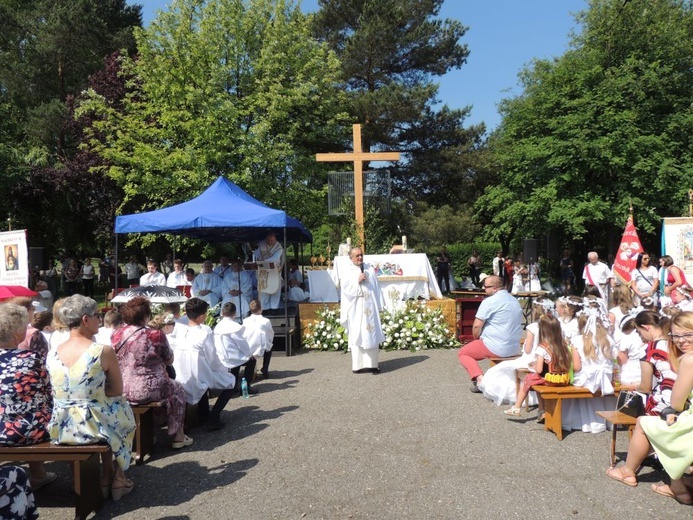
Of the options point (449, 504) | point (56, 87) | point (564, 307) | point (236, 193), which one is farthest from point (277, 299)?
point (56, 87)

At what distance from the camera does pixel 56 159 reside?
89.2 feet

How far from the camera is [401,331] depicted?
1099 centimetres

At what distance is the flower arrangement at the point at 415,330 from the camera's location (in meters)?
10.9

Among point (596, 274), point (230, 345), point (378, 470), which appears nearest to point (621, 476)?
point (378, 470)

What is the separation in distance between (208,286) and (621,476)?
30.0ft

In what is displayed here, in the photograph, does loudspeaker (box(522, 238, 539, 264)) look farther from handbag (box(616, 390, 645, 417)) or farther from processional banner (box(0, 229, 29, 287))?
processional banner (box(0, 229, 29, 287))

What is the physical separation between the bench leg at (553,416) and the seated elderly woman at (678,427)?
1248mm

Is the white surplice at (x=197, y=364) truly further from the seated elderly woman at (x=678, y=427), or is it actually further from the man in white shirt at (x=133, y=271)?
the man in white shirt at (x=133, y=271)

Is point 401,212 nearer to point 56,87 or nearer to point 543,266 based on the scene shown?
point 543,266

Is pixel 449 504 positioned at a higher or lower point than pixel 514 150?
lower

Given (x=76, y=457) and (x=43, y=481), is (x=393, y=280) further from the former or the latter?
(x=76, y=457)

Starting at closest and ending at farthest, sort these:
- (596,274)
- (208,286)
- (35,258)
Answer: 1. (208,286)
2. (596,274)
3. (35,258)

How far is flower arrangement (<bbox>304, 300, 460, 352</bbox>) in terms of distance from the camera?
431 inches

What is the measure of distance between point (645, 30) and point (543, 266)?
1387 centimetres
